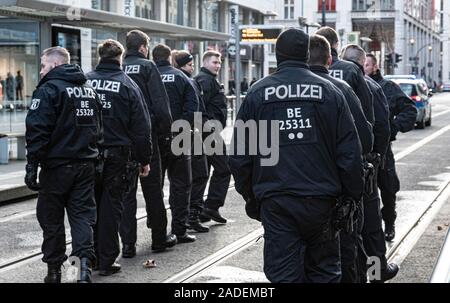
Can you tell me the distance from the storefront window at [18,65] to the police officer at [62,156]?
10.1 metres

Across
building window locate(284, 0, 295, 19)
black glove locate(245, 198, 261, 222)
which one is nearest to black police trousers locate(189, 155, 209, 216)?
black glove locate(245, 198, 261, 222)

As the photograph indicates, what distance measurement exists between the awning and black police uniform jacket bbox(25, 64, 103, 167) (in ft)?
28.2

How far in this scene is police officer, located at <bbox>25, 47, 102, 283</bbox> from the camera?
6.51 metres

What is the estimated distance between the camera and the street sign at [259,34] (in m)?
24.5

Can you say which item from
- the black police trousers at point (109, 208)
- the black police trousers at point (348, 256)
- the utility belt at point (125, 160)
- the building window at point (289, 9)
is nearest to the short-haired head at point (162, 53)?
the utility belt at point (125, 160)

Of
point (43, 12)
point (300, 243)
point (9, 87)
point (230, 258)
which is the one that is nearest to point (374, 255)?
point (230, 258)

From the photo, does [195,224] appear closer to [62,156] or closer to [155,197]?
[155,197]

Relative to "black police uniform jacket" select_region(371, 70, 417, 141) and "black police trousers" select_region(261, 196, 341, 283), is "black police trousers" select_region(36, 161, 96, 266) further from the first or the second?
"black police uniform jacket" select_region(371, 70, 417, 141)

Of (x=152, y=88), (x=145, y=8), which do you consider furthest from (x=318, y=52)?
(x=145, y=8)

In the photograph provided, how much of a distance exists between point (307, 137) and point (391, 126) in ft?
11.6

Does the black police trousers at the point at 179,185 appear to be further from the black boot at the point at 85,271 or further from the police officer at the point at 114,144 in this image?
the black boot at the point at 85,271

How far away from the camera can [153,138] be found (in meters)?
8.13
